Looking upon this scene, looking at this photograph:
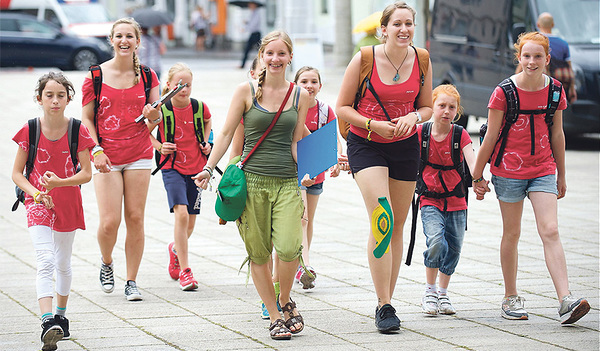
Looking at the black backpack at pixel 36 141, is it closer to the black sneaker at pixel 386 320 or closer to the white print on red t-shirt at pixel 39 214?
the white print on red t-shirt at pixel 39 214

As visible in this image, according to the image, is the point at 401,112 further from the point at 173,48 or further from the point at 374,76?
the point at 173,48

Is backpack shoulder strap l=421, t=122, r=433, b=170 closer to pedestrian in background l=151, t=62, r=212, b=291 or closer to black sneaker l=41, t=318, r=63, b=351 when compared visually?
pedestrian in background l=151, t=62, r=212, b=291

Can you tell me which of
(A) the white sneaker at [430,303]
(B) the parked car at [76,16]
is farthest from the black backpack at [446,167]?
(B) the parked car at [76,16]

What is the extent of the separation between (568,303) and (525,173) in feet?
2.80

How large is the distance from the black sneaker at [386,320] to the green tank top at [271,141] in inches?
38.3

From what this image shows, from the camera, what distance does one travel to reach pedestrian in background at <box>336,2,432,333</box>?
6.21 m

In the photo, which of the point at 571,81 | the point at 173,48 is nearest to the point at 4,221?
the point at 571,81

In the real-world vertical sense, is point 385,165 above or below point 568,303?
above

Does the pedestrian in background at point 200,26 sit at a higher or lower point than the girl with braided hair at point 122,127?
lower

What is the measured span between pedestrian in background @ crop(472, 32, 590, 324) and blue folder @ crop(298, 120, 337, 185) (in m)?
1.06

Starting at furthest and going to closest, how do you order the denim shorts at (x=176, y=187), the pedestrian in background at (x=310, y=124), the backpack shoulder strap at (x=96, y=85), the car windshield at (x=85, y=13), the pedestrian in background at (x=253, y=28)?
the car windshield at (x=85, y=13)
the pedestrian in background at (x=253, y=28)
the denim shorts at (x=176, y=187)
the pedestrian in background at (x=310, y=124)
the backpack shoulder strap at (x=96, y=85)

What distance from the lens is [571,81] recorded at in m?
14.4

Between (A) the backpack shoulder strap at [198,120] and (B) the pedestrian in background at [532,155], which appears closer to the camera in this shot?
(B) the pedestrian in background at [532,155]

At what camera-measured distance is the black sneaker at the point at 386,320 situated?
6125 millimetres
